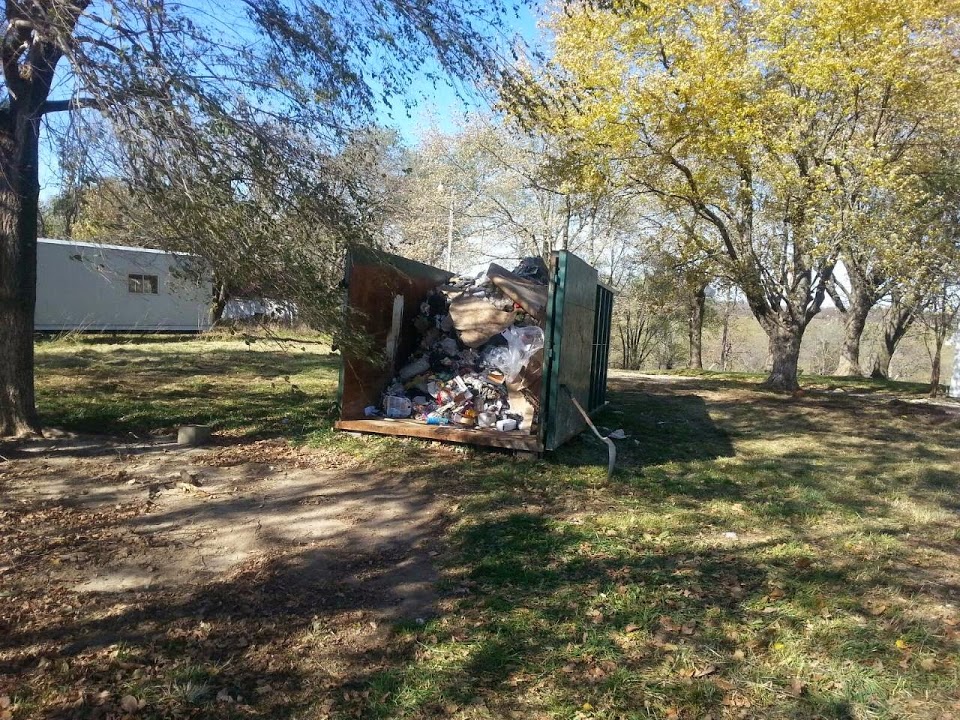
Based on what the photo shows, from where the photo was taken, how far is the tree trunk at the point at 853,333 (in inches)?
853

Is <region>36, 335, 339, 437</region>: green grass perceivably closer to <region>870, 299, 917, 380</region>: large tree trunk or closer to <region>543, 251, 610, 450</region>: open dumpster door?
<region>543, 251, 610, 450</region>: open dumpster door

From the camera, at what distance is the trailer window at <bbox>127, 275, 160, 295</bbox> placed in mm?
19297

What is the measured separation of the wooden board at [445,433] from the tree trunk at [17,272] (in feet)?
9.93

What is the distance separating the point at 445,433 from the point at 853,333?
19966 millimetres

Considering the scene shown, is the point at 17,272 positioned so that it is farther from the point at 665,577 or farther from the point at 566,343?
the point at 665,577

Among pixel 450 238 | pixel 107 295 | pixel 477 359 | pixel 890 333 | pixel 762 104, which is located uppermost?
pixel 762 104

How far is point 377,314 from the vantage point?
25.6ft

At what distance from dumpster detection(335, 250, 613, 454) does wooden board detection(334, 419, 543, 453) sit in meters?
0.01

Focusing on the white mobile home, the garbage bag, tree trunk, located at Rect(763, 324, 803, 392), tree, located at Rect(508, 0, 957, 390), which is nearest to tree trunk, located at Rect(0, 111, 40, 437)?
the garbage bag

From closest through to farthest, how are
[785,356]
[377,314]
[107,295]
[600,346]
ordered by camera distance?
[377,314], [600,346], [785,356], [107,295]

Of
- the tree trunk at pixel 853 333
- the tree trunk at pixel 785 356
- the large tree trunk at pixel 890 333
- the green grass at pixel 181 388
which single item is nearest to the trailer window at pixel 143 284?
the green grass at pixel 181 388

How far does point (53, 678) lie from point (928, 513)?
6.38m

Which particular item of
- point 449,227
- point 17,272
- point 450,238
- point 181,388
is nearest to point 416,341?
point 181,388

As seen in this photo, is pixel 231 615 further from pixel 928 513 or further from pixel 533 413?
pixel 928 513
